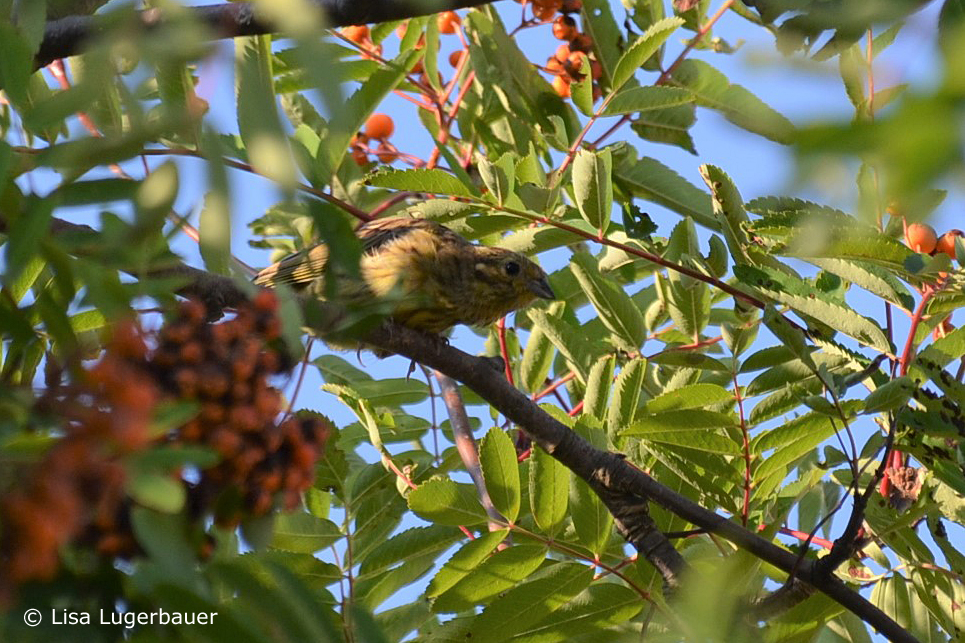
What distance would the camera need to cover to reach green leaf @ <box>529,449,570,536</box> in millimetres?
3781

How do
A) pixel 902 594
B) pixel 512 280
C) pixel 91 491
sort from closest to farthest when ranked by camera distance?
pixel 91 491 < pixel 902 594 < pixel 512 280

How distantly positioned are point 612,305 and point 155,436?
3.18m

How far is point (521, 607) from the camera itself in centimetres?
357

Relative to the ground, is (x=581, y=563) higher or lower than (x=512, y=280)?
lower

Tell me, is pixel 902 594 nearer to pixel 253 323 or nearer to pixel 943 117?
pixel 253 323

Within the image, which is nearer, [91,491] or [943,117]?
[943,117]

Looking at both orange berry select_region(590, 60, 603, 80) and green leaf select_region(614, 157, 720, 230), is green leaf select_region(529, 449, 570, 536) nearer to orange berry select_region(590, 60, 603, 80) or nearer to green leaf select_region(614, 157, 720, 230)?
green leaf select_region(614, 157, 720, 230)

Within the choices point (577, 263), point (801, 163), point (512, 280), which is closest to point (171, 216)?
point (801, 163)

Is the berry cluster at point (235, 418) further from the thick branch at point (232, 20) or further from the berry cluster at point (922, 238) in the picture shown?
the berry cluster at point (922, 238)

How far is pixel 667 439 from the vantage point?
385 cm

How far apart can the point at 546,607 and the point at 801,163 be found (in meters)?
2.90

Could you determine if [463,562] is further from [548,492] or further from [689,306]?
[689,306]

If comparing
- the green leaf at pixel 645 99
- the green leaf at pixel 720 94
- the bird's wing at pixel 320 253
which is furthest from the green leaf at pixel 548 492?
the bird's wing at pixel 320 253

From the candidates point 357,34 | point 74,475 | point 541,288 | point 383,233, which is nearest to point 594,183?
point 541,288
